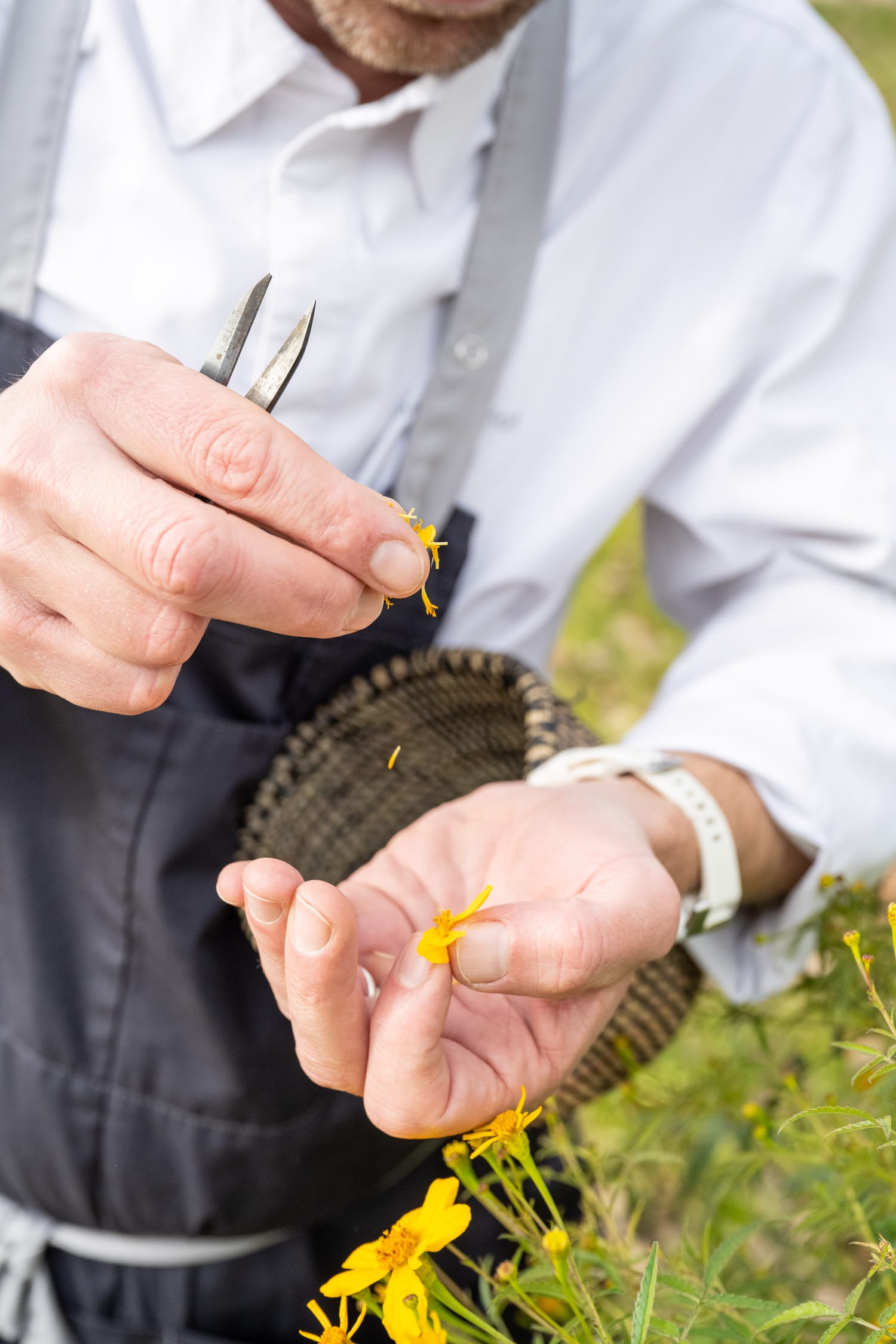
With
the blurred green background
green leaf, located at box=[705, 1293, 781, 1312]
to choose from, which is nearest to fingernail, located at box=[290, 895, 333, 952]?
green leaf, located at box=[705, 1293, 781, 1312]

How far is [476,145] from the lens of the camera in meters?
0.99

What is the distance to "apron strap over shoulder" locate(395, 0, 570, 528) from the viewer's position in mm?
965

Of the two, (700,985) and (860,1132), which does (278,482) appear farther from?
(700,985)

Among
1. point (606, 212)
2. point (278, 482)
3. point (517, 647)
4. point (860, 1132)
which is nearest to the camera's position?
point (278, 482)

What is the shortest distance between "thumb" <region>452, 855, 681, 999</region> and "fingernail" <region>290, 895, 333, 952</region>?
72mm

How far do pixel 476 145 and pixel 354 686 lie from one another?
0.52 m

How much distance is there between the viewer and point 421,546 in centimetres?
48

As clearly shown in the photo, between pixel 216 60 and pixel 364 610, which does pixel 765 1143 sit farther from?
pixel 216 60

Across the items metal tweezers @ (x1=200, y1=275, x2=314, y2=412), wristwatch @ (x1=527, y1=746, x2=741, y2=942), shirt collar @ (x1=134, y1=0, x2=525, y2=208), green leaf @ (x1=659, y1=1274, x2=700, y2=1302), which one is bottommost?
wristwatch @ (x1=527, y1=746, x2=741, y2=942)

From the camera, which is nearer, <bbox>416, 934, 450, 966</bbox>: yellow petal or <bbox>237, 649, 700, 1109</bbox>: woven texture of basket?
<bbox>416, 934, 450, 966</bbox>: yellow petal

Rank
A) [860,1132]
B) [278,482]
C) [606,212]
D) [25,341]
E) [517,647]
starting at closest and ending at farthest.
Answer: [278,482], [860,1132], [25,341], [606,212], [517,647]

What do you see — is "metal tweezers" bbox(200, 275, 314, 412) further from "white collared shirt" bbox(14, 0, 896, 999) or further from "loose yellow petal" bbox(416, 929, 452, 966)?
"white collared shirt" bbox(14, 0, 896, 999)

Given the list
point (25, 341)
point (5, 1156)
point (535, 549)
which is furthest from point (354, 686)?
point (5, 1156)

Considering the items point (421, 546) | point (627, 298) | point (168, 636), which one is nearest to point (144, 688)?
point (168, 636)
